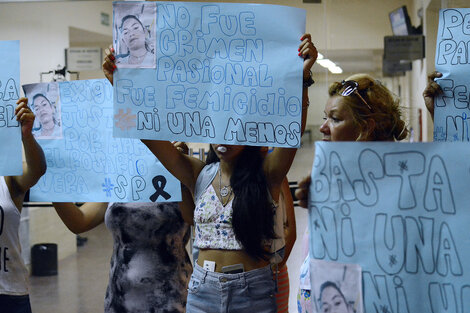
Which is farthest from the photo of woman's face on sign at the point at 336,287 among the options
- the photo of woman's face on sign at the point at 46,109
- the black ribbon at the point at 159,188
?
the photo of woman's face on sign at the point at 46,109

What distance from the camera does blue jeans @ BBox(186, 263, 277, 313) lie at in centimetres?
211

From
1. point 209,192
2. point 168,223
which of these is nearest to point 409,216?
point 209,192

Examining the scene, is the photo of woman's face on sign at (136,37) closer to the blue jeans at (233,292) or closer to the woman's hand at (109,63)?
the woman's hand at (109,63)

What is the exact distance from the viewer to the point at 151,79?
2.22m

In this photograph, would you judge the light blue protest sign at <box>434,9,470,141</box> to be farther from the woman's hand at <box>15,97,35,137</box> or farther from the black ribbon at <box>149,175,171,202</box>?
the woman's hand at <box>15,97,35,137</box>

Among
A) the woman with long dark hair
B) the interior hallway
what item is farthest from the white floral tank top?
the interior hallway

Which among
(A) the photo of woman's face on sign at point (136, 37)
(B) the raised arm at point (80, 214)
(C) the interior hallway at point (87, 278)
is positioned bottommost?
(C) the interior hallway at point (87, 278)

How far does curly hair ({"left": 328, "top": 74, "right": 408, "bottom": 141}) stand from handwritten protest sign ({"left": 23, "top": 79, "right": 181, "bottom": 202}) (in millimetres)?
855

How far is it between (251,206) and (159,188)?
63 centimetres

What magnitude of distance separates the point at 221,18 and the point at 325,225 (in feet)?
2.89

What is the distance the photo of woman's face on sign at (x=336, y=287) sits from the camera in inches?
63.2

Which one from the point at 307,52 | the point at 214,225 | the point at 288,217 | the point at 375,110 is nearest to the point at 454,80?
the point at 375,110

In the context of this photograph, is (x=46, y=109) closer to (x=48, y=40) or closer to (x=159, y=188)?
(x=159, y=188)

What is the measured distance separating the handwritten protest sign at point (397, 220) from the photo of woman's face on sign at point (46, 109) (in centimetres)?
160
